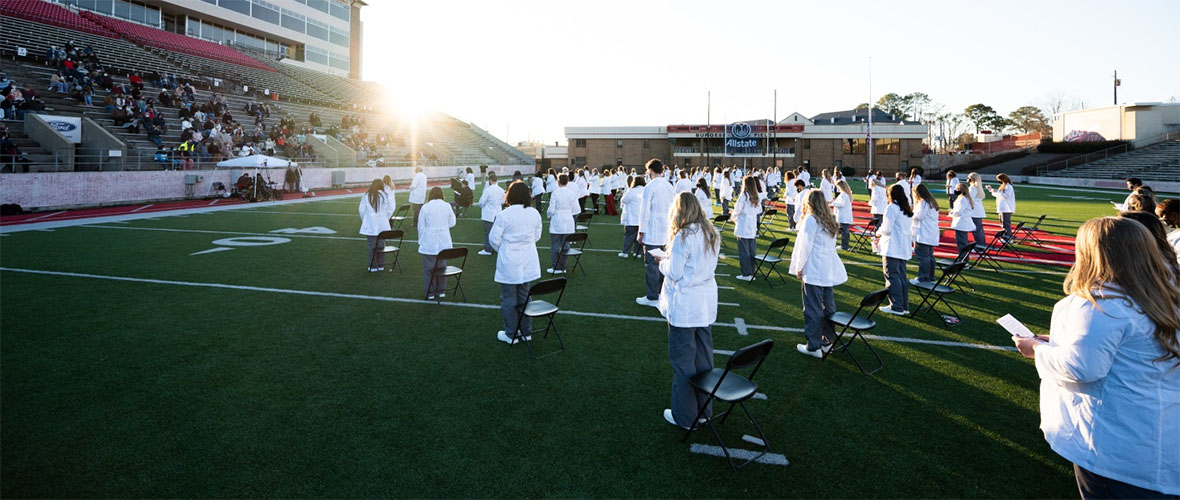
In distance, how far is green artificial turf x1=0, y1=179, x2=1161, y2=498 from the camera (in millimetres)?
3889

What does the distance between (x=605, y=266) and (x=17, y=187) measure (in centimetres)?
1989

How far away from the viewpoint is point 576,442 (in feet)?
14.3

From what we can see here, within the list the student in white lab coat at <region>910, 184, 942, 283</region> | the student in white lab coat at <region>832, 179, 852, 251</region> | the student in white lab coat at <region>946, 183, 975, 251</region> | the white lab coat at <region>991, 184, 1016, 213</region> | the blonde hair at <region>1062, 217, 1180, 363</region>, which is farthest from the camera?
the white lab coat at <region>991, 184, 1016, 213</region>

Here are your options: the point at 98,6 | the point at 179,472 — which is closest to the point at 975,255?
the point at 179,472

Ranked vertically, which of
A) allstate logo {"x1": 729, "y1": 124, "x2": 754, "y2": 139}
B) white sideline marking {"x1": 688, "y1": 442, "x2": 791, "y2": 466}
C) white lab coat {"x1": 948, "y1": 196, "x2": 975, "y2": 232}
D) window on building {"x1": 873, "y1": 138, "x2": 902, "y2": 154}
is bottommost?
white sideline marking {"x1": 688, "y1": 442, "x2": 791, "y2": 466}

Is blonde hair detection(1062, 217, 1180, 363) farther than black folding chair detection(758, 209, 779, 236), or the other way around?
black folding chair detection(758, 209, 779, 236)

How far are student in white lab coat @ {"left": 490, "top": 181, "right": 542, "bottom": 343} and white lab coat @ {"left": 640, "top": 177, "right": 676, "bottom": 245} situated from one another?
A: 2945 mm

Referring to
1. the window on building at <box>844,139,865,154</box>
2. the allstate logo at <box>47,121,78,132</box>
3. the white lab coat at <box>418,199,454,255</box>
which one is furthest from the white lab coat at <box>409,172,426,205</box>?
the window on building at <box>844,139,865,154</box>

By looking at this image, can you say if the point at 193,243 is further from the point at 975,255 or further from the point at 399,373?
the point at 975,255

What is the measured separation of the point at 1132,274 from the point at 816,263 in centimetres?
376

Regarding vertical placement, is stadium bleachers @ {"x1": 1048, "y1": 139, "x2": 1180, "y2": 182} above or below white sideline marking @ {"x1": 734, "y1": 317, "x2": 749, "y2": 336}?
above

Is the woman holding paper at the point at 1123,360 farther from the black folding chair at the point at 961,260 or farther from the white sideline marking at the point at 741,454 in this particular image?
the black folding chair at the point at 961,260

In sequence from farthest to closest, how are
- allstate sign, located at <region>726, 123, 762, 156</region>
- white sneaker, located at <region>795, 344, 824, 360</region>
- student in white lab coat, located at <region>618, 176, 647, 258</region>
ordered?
allstate sign, located at <region>726, 123, 762, 156</region>
student in white lab coat, located at <region>618, 176, 647, 258</region>
white sneaker, located at <region>795, 344, 824, 360</region>

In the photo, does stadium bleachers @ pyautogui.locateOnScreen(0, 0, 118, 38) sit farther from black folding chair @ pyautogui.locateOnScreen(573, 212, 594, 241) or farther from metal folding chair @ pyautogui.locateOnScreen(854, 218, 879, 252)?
metal folding chair @ pyautogui.locateOnScreen(854, 218, 879, 252)
